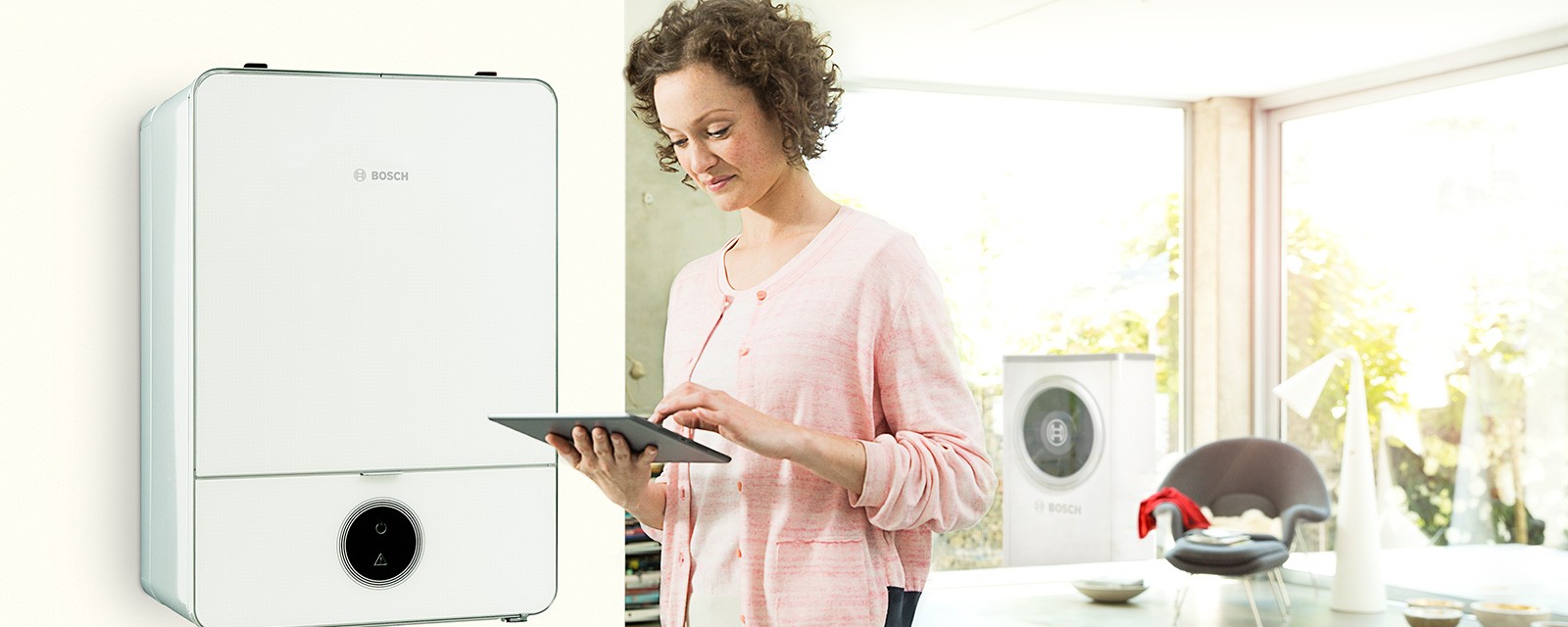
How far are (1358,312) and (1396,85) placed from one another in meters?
0.95

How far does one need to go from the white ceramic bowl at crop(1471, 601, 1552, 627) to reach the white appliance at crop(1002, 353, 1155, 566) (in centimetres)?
126

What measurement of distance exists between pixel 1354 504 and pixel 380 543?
14.6ft

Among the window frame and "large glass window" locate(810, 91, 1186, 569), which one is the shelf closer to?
"large glass window" locate(810, 91, 1186, 569)

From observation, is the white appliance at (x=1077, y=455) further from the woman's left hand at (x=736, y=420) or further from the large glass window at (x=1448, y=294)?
the woman's left hand at (x=736, y=420)

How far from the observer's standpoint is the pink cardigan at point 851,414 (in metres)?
1.28

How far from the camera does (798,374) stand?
129 cm

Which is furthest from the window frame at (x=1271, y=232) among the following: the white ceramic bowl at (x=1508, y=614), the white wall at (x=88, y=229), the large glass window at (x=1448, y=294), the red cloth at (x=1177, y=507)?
the white wall at (x=88, y=229)

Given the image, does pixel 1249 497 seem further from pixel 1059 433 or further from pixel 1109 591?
pixel 1059 433

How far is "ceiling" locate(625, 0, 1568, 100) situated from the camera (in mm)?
4621

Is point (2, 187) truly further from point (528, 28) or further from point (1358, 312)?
Result: point (1358, 312)

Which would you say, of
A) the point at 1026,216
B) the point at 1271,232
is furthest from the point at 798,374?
the point at 1271,232

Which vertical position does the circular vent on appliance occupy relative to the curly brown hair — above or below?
below

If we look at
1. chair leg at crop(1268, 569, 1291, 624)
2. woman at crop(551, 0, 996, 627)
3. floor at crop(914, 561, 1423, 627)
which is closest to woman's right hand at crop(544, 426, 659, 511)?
woman at crop(551, 0, 996, 627)

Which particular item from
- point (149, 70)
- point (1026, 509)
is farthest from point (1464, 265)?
point (149, 70)
